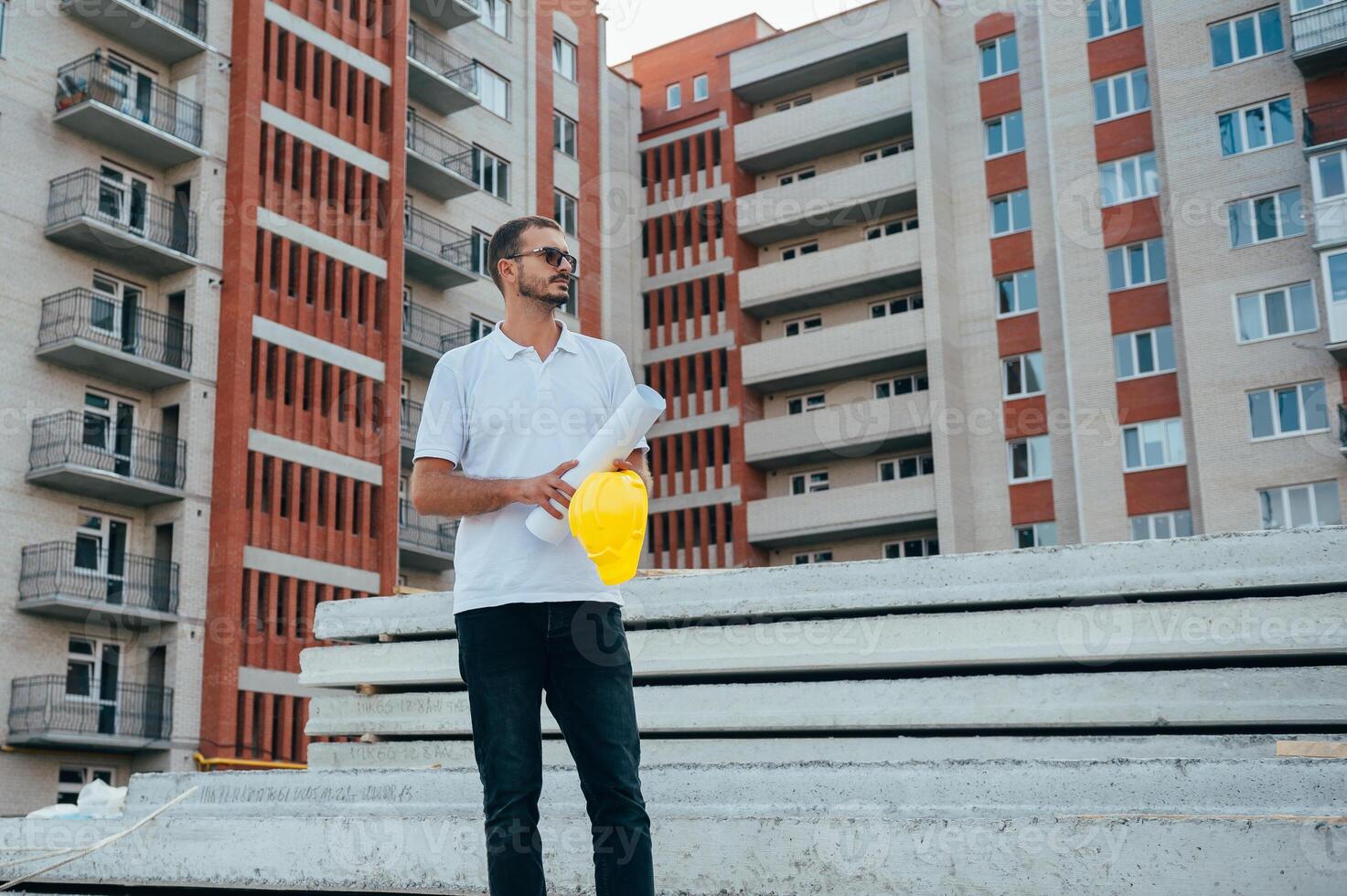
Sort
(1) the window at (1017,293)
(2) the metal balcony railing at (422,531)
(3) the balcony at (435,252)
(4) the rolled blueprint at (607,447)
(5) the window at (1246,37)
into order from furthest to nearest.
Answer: (1) the window at (1017,293) → (3) the balcony at (435,252) → (2) the metal balcony railing at (422,531) → (5) the window at (1246,37) → (4) the rolled blueprint at (607,447)

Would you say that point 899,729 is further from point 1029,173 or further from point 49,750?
point 1029,173

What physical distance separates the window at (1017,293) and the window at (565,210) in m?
14.4

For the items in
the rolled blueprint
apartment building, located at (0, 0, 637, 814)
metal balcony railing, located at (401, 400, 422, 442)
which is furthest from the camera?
A: metal balcony railing, located at (401, 400, 422, 442)

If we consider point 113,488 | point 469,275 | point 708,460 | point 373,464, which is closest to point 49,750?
point 113,488

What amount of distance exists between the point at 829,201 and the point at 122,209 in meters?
23.0

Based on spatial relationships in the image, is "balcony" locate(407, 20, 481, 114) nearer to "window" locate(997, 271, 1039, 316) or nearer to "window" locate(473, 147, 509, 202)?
"window" locate(473, 147, 509, 202)

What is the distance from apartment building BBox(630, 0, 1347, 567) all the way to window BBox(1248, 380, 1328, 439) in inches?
2.3

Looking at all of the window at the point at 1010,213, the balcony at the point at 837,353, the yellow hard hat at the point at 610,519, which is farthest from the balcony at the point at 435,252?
the yellow hard hat at the point at 610,519

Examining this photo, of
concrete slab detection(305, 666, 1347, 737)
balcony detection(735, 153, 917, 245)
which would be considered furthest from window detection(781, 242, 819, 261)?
concrete slab detection(305, 666, 1347, 737)

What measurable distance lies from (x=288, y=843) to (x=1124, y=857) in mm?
2969

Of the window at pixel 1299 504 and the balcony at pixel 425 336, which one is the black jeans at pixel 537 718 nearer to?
the window at pixel 1299 504

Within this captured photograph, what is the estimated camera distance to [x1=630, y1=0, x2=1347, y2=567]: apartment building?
38688 mm

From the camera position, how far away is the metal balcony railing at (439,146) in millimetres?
44031

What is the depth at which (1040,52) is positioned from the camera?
45562mm
